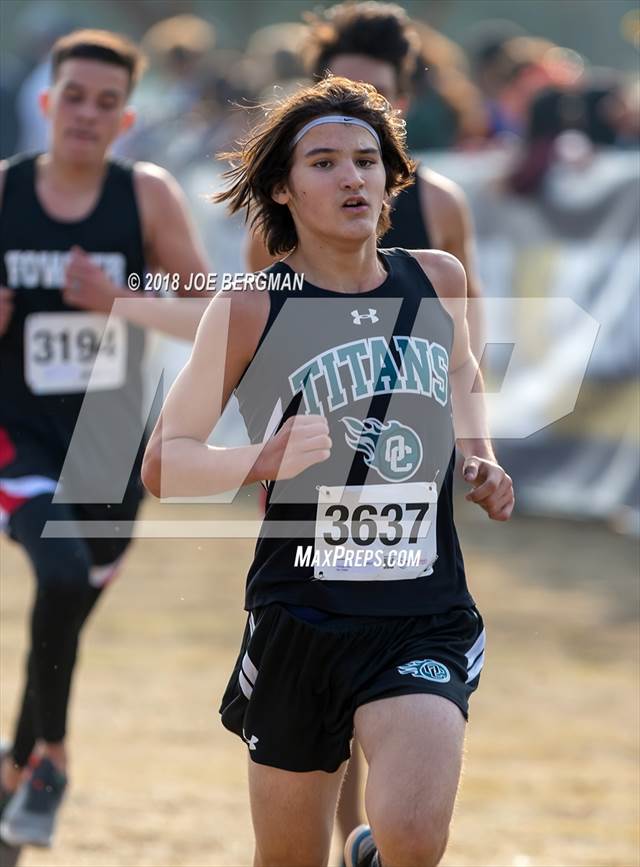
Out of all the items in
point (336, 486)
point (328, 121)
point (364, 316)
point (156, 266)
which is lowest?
point (156, 266)

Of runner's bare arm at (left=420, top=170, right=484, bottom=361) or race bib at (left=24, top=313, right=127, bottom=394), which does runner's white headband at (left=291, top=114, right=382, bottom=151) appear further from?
race bib at (left=24, top=313, right=127, bottom=394)

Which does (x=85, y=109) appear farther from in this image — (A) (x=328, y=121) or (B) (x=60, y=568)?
(A) (x=328, y=121)

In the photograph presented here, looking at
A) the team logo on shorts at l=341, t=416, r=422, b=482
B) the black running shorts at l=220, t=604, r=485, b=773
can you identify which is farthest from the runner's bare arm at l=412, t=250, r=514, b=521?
the black running shorts at l=220, t=604, r=485, b=773

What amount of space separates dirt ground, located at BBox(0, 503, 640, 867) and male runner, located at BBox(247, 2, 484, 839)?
26.4 inches

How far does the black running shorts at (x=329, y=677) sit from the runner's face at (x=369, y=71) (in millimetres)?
1992

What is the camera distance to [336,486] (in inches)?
132

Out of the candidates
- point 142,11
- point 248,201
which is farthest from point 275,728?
point 142,11

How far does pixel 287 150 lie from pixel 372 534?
84 cm

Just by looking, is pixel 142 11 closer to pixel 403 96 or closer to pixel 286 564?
pixel 403 96

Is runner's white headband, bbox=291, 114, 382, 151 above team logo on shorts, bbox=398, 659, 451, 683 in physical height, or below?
above

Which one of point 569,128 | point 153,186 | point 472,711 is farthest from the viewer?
point 569,128

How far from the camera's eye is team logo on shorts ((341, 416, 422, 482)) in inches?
131

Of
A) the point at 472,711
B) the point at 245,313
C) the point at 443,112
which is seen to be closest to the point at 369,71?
the point at 245,313

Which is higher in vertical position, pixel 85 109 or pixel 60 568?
pixel 85 109
